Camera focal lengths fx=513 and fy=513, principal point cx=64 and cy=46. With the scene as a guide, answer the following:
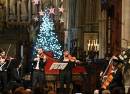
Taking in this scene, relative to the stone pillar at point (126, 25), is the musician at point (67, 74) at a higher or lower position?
lower

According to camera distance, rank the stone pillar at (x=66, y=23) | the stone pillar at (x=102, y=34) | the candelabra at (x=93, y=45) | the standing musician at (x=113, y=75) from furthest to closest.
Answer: the stone pillar at (x=66, y=23) → the candelabra at (x=93, y=45) → the stone pillar at (x=102, y=34) → the standing musician at (x=113, y=75)

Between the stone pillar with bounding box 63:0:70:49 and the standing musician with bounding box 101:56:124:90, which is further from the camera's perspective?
the stone pillar with bounding box 63:0:70:49

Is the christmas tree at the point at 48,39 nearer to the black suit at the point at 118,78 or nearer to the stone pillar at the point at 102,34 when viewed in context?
the stone pillar at the point at 102,34

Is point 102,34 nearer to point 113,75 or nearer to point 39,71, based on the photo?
point 39,71

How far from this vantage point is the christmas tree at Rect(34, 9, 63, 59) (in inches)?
1115

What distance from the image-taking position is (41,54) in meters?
20.4

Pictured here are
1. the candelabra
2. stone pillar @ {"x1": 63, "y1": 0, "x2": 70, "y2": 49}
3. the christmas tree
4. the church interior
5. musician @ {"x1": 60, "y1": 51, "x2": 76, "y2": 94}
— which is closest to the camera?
the church interior

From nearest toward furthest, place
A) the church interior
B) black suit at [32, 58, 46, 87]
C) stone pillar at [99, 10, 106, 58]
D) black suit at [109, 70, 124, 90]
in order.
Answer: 1. black suit at [109, 70, 124, 90]
2. the church interior
3. black suit at [32, 58, 46, 87]
4. stone pillar at [99, 10, 106, 58]

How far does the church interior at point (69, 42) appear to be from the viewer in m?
17.9

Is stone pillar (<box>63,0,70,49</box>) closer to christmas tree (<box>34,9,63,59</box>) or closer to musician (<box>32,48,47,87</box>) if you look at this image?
christmas tree (<box>34,9,63,59</box>)

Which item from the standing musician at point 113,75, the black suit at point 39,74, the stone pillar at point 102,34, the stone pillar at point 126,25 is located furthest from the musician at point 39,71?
the stone pillar at point 102,34

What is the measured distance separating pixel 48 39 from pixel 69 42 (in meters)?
6.66

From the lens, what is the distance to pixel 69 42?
35.0m

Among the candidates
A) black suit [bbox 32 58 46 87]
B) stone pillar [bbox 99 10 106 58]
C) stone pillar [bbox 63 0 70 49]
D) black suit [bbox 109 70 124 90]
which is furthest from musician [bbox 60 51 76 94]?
stone pillar [bbox 63 0 70 49]
